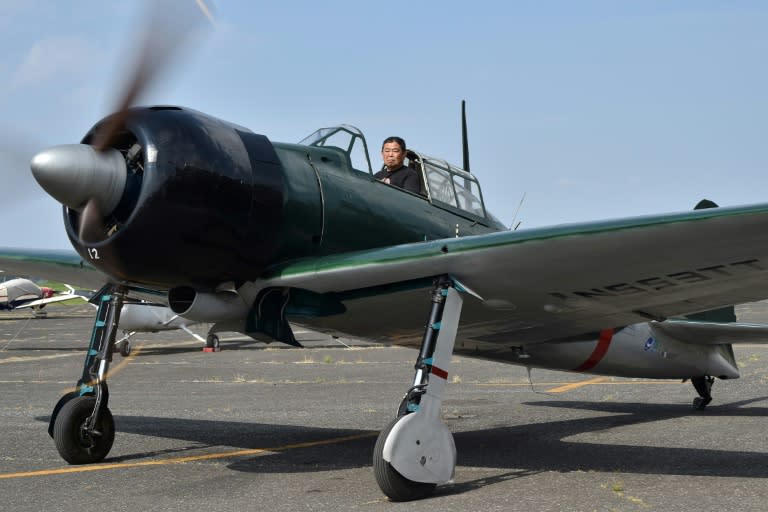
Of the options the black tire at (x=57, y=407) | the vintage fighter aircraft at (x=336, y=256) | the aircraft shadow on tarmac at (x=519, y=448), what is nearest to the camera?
the vintage fighter aircraft at (x=336, y=256)

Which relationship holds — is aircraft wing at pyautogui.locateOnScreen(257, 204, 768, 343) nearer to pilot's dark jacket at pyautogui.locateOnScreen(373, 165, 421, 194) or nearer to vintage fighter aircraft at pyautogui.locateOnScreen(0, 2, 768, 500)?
vintage fighter aircraft at pyautogui.locateOnScreen(0, 2, 768, 500)

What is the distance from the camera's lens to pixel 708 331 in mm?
9672

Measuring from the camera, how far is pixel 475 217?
27.4 feet

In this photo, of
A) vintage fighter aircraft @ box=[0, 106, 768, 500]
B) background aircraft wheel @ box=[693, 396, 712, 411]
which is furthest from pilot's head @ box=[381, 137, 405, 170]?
background aircraft wheel @ box=[693, 396, 712, 411]

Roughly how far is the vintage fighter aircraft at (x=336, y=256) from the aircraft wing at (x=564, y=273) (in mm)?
16

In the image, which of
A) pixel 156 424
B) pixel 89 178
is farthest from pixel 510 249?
pixel 156 424

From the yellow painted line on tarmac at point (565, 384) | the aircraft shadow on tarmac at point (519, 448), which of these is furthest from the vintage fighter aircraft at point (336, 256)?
the yellow painted line on tarmac at point (565, 384)

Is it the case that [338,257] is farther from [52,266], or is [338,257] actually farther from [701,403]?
[701,403]

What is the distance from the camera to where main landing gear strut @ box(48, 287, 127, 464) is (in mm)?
6867

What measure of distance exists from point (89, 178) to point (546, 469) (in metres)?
3.99

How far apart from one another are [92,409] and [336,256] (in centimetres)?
251

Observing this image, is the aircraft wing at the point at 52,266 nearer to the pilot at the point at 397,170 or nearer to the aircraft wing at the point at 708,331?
the pilot at the point at 397,170

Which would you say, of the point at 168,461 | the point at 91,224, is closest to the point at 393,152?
the point at 91,224

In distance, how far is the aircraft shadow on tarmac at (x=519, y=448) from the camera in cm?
663
